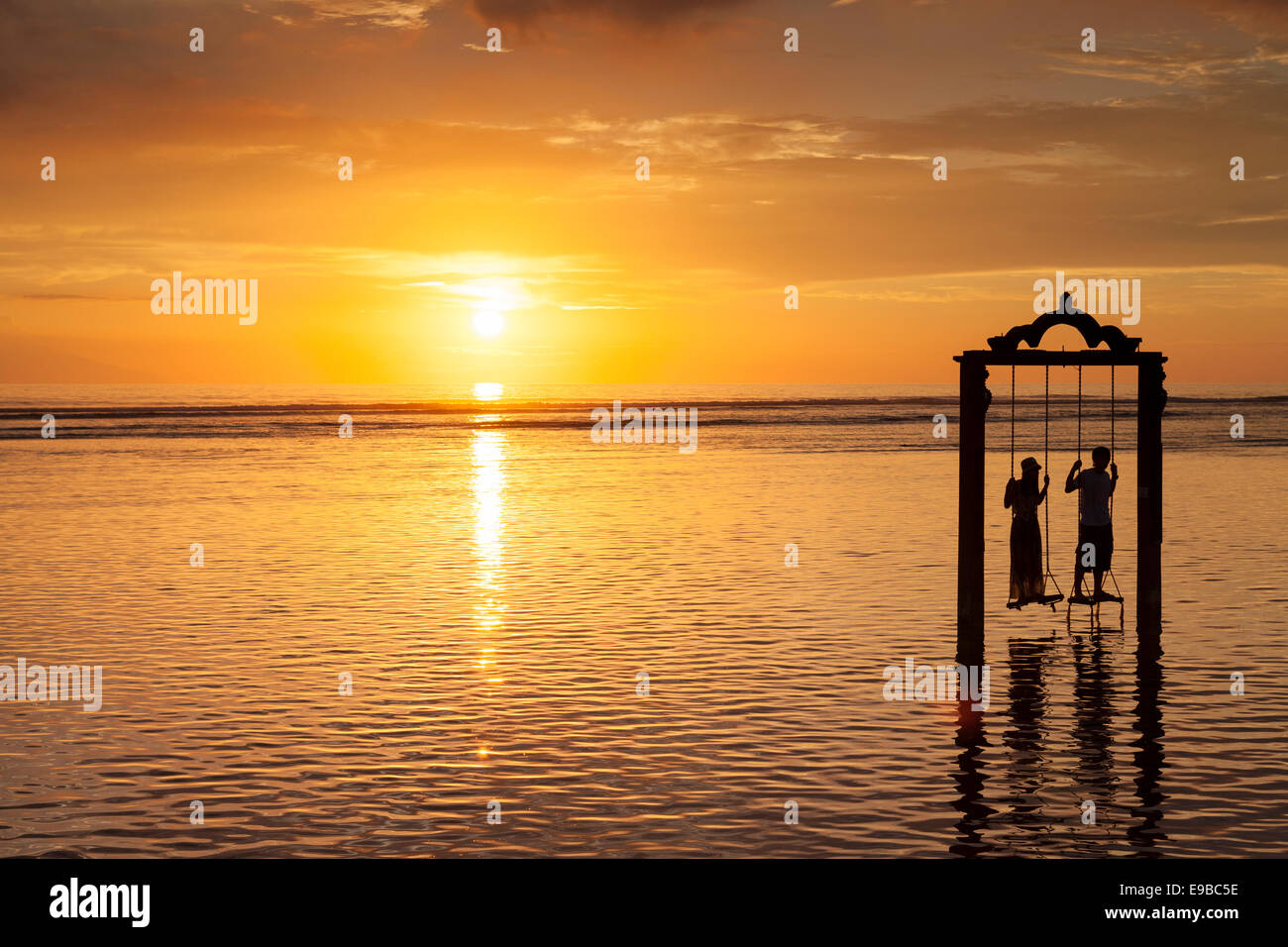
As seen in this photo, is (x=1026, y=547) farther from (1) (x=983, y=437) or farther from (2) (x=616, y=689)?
(2) (x=616, y=689)

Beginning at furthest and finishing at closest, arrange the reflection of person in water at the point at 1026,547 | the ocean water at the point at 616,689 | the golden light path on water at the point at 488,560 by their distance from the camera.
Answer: the reflection of person in water at the point at 1026,547, the golden light path on water at the point at 488,560, the ocean water at the point at 616,689

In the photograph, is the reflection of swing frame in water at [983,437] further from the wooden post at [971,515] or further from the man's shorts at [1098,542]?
the man's shorts at [1098,542]

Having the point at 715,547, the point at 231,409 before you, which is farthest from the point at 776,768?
the point at 231,409

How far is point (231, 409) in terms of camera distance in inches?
4803

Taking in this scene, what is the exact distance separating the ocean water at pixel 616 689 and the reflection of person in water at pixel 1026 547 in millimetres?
602

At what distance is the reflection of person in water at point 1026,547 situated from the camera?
16.9m

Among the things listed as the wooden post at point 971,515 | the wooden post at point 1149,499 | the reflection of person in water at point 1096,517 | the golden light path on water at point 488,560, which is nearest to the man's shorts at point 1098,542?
the reflection of person in water at point 1096,517

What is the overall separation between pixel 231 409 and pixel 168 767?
11710 centimetres

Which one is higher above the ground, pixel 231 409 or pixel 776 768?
pixel 231 409

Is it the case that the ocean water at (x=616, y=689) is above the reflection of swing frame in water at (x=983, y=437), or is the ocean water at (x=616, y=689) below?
below

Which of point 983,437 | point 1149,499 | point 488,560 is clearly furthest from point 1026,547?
point 488,560

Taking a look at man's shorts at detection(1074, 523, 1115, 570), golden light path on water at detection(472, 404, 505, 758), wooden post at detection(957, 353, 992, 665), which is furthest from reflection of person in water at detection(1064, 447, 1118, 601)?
golden light path on water at detection(472, 404, 505, 758)

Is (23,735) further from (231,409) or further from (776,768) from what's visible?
(231,409)
